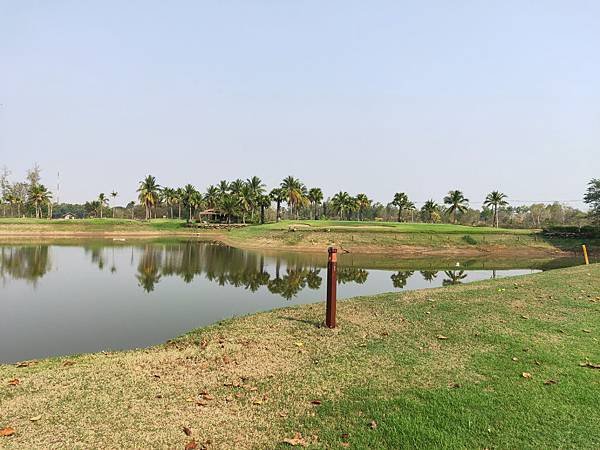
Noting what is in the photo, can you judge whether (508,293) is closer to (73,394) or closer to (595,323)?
(595,323)

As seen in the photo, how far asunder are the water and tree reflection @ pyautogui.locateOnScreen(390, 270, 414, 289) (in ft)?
0.56

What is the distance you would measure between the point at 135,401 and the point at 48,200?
107577mm

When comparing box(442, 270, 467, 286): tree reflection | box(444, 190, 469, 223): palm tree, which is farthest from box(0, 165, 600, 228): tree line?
box(442, 270, 467, 286): tree reflection

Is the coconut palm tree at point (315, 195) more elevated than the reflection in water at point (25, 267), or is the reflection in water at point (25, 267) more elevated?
the coconut palm tree at point (315, 195)

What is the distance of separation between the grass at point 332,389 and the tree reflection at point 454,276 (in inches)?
652

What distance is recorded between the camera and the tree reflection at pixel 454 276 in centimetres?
2639

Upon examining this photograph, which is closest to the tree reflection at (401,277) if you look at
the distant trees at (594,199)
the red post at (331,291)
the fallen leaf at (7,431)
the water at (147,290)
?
the water at (147,290)

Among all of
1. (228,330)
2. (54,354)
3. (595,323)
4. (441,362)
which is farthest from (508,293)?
(54,354)

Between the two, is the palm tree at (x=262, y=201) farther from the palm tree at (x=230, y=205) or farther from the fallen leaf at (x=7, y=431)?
the fallen leaf at (x=7, y=431)

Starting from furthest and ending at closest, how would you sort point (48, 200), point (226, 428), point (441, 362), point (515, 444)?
point (48, 200), point (441, 362), point (226, 428), point (515, 444)

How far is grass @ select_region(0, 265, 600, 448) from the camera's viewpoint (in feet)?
15.4

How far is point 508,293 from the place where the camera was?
1367 cm

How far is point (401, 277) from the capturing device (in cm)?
2878

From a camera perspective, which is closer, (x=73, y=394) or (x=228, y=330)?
(x=73, y=394)
